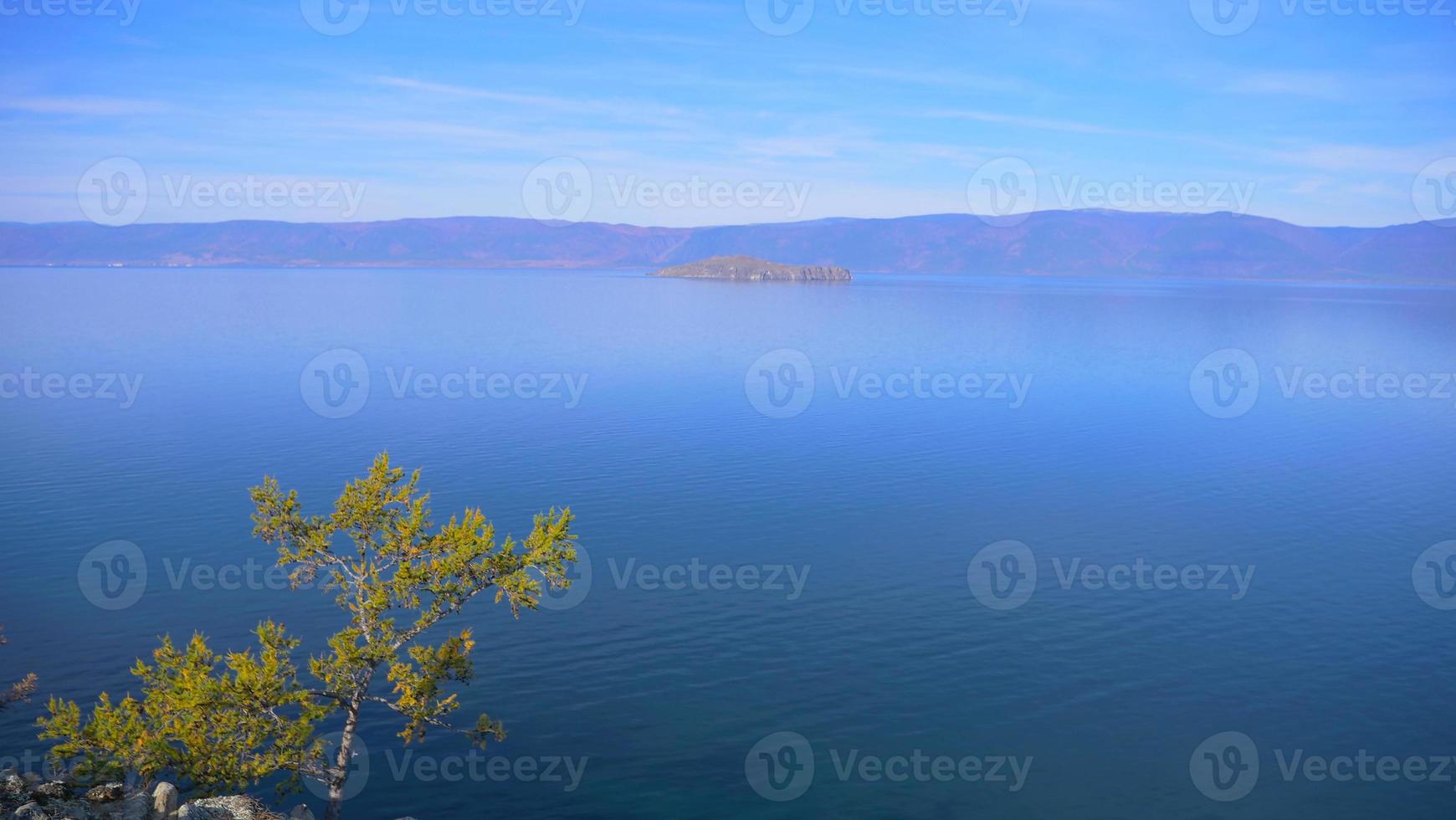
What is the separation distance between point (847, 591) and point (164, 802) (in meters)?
33.2

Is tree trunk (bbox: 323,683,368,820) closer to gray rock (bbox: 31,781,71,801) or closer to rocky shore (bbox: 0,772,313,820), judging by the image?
rocky shore (bbox: 0,772,313,820)

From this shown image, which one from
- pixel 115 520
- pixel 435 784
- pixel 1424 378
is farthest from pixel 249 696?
pixel 1424 378

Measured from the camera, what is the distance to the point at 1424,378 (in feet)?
455

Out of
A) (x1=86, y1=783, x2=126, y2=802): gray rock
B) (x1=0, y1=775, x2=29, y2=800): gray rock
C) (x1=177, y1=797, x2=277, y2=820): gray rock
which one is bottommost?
(x1=177, y1=797, x2=277, y2=820): gray rock

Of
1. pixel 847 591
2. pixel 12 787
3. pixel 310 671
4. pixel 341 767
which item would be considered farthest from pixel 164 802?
pixel 847 591

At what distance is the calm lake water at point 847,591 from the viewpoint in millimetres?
35969

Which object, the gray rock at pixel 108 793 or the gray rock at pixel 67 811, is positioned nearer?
the gray rock at pixel 67 811

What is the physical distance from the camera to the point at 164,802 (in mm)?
27750

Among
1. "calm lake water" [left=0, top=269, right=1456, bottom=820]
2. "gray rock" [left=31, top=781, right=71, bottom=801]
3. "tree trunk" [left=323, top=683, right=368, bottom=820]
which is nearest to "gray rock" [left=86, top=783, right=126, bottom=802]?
"gray rock" [left=31, top=781, right=71, bottom=801]

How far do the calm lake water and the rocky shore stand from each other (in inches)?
227

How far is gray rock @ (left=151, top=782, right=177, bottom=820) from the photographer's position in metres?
27.6

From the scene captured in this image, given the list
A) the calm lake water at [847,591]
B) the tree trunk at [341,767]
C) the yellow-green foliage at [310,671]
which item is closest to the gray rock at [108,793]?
the yellow-green foliage at [310,671]

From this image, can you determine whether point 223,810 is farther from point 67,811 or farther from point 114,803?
point 67,811

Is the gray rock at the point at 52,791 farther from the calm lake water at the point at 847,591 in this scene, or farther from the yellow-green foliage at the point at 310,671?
the calm lake water at the point at 847,591
